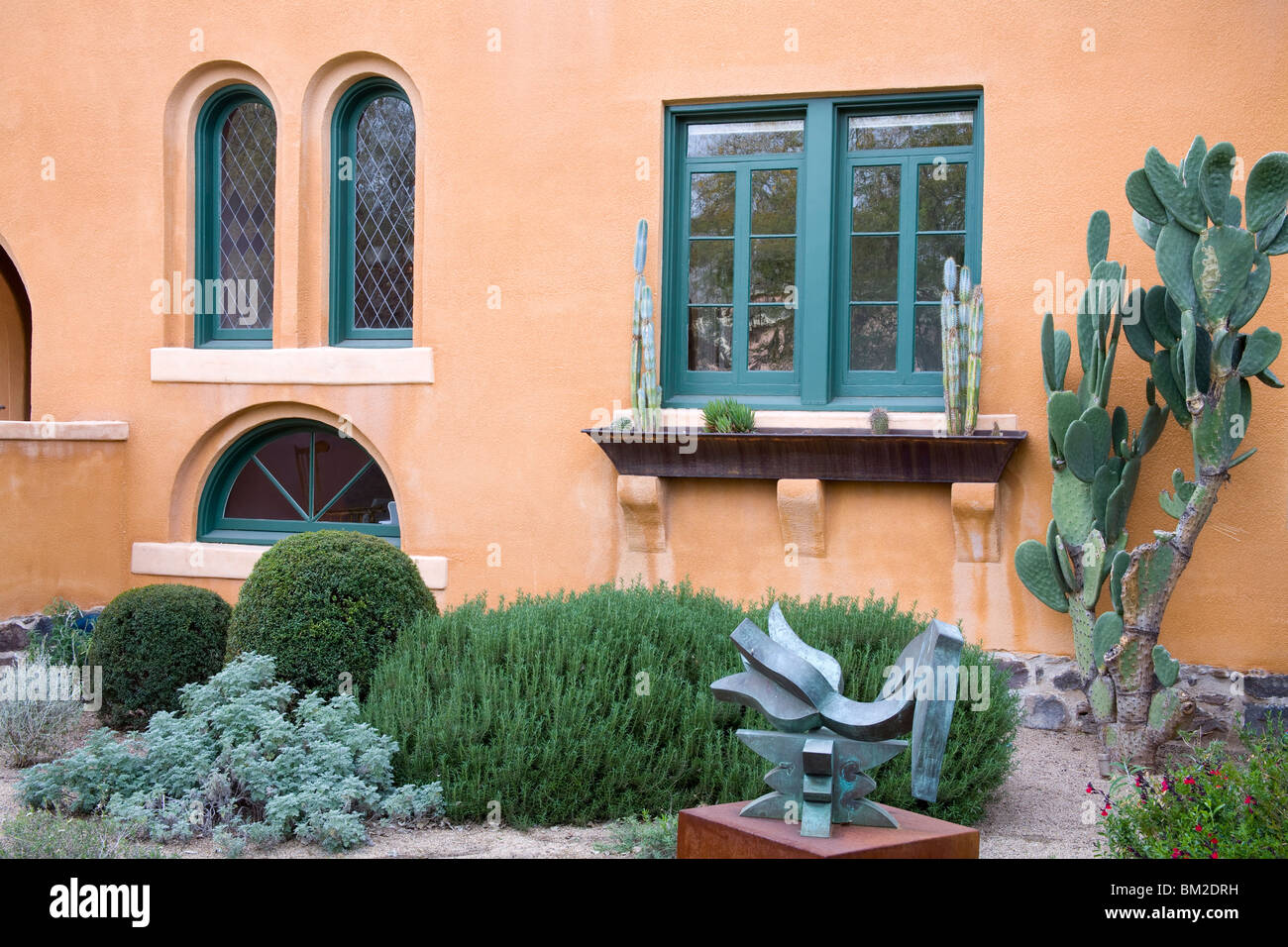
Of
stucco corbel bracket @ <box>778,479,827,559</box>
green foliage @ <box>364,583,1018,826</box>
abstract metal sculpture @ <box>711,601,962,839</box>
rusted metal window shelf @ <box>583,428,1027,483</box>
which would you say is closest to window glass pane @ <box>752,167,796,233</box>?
rusted metal window shelf @ <box>583,428,1027,483</box>

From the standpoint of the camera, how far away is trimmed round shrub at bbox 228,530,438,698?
22.2 feet

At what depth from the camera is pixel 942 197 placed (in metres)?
8.25

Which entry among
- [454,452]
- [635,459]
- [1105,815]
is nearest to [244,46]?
[454,452]

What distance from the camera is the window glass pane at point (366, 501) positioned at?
9547mm

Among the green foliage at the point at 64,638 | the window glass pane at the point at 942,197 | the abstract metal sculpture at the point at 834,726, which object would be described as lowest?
the green foliage at the point at 64,638

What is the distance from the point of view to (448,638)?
670 centimetres

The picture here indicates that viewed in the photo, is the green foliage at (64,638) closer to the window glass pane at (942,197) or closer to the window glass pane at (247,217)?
the window glass pane at (247,217)

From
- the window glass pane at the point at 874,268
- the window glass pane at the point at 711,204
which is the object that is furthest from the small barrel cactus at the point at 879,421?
the window glass pane at the point at 711,204

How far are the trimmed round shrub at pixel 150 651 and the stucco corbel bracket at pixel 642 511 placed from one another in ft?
9.47

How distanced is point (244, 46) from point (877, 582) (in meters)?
6.44

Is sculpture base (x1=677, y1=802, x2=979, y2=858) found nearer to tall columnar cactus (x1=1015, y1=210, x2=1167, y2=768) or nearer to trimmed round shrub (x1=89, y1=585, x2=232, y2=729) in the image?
tall columnar cactus (x1=1015, y1=210, x2=1167, y2=768)

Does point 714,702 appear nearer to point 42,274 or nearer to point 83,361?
point 83,361

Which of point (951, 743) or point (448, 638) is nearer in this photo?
point (951, 743)

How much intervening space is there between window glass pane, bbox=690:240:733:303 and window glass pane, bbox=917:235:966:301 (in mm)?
1348
